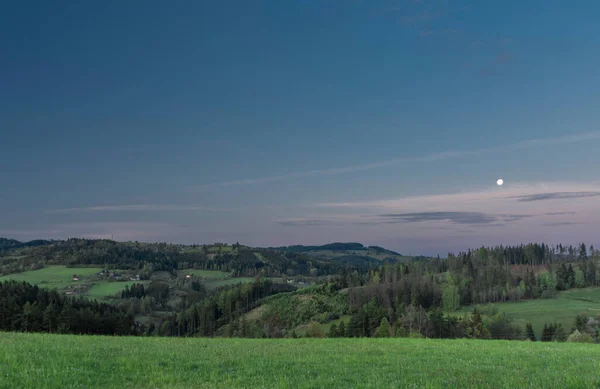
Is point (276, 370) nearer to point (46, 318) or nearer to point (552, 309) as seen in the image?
point (46, 318)

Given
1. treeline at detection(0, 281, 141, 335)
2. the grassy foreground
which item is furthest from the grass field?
the grassy foreground

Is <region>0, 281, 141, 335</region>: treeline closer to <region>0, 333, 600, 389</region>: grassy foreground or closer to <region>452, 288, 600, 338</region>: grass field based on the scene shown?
<region>0, 333, 600, 389</region>: grassy foreground

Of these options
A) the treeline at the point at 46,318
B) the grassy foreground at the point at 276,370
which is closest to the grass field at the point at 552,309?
the treeline at the point at 46,318

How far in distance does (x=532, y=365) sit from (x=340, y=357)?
10.3m

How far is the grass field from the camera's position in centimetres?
15050

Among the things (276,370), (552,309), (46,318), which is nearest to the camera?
(276,370)

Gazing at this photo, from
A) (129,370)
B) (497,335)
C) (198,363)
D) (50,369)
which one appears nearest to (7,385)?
(50,369)

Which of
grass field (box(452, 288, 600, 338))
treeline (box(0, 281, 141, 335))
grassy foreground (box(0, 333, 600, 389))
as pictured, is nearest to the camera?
grassy foreground (box(0, 333, 600, 389))

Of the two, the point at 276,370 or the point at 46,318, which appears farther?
the point at 46,318

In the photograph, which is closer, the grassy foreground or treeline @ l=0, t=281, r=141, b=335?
the grassy foreground

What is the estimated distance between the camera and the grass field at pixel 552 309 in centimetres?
15050

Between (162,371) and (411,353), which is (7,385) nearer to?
(162,371)

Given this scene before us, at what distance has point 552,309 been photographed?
168750 mm

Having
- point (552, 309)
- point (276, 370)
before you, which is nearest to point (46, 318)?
point (276, 370)
